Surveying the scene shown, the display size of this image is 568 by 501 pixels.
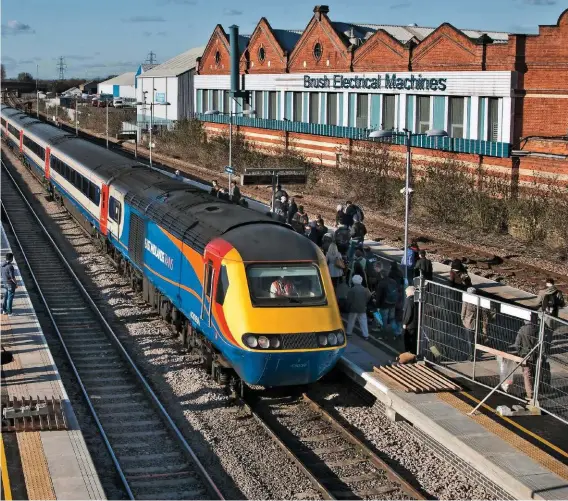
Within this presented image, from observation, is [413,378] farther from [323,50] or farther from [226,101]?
[226,101]

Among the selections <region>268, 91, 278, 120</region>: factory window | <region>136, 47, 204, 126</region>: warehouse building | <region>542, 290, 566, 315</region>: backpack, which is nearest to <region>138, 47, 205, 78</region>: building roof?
<region>136, 47, 204, 126</region>: warehouse building

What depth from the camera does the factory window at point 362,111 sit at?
47.2 m

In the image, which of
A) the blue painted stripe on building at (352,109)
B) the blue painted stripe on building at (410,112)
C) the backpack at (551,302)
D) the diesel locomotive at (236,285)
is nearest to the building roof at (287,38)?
the blue painted stripe on building at (352,109)

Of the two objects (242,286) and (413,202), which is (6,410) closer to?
(242,286)

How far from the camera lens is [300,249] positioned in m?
14.7

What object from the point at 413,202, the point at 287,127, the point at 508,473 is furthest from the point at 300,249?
the point at 287,127

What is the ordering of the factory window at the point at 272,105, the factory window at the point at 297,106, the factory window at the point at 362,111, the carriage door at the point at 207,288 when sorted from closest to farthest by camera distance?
the carriage door at the point at 207,288 < the factory window at the point at 362,111 < the factory window at the point at 297,106 < the factory window at the point at 272,105

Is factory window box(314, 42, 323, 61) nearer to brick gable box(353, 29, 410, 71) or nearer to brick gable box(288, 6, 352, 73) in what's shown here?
brick gable box(288, 6, 352, 73)

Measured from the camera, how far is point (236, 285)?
552 inches

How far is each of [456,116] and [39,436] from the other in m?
31.5

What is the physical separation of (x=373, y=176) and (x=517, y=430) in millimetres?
27085

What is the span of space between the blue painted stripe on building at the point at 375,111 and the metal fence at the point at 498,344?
30889 mm

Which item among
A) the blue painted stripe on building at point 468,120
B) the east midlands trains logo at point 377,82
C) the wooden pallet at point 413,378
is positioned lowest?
the wooden pallet at point 413,378

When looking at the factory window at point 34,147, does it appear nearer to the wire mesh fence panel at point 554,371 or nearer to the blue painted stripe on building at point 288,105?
the blue painted stripe on building at point 288,105
